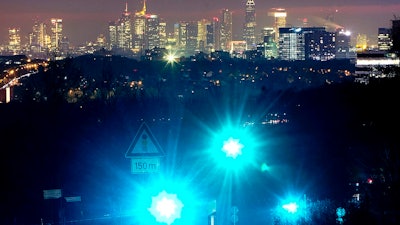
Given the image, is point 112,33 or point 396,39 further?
point 112,33

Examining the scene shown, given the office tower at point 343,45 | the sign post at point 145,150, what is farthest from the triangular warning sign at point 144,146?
the office tower at point 343,45

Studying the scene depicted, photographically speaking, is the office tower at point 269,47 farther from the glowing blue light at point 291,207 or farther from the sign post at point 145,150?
the sign post at point 145,150

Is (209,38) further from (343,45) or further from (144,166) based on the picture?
(144,166)

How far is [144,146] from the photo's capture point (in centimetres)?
941

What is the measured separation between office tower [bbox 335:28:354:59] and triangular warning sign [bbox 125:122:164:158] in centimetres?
17228

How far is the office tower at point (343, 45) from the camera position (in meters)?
181

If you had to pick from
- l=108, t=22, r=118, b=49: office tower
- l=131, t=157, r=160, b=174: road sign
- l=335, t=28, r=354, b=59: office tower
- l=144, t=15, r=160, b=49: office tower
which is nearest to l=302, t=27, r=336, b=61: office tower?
l=335, t=28, r=354, b=59: office tower

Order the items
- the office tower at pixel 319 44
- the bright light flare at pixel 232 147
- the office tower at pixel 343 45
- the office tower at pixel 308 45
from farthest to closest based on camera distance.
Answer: the office tower at pixel 343 45
the office tower at pixel 308 45
the office tower at pixel 319 44
the bright light flare at pixel 232 147

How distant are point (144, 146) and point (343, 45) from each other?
181647 mm

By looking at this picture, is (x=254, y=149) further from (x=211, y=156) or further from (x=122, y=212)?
(x=122, y=212)

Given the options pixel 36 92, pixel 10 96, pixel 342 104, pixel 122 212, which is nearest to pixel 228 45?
pixel 10 96

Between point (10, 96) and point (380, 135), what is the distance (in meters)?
58.6

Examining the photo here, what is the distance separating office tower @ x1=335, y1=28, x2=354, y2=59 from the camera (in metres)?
181

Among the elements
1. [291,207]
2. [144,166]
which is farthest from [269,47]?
[144,166]
